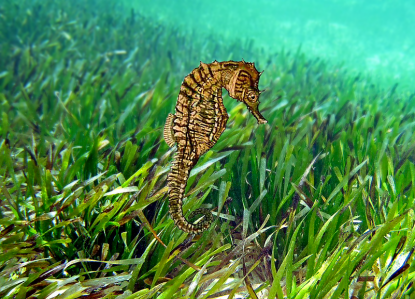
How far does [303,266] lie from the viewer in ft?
5.67

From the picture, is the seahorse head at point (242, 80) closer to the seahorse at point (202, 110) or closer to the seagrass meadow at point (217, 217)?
the seahorse at point (202, 110)

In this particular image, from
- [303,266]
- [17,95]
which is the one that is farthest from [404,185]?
[17,95]

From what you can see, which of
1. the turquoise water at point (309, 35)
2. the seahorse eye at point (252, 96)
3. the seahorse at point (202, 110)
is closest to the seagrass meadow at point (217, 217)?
the seahorse at point (202, 110)

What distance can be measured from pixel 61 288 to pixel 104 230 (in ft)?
0.99

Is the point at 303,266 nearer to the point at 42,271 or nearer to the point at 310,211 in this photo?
→ the point at 310,211

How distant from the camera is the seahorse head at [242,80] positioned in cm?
112

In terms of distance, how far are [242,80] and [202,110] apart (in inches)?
7.2

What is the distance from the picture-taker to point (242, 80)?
1133mm

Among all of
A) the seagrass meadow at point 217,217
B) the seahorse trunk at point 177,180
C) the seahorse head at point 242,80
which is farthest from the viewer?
the seagrass meadow at point 217,217

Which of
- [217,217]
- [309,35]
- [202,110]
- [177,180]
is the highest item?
[309,35]

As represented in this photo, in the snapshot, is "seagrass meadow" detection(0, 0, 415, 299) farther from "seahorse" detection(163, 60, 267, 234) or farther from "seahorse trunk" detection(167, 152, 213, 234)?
"seahorse" detection(163, 60, 267, 234)

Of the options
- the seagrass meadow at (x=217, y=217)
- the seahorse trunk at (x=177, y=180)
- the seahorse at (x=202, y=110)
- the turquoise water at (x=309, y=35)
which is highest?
the turquoise water at (x=309, y=35)

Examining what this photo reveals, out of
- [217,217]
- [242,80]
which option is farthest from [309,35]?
[242,80]

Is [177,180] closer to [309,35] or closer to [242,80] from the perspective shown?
[242,80]
